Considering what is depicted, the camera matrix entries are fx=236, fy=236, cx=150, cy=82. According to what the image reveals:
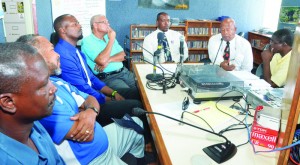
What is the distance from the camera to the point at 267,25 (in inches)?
214

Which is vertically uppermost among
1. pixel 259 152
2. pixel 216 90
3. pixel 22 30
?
pixel 22 30

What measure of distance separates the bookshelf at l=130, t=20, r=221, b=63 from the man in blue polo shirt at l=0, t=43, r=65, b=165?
3.91 m

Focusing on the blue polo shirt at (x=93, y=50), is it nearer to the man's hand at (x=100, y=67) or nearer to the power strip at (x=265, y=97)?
the man's hand at (x=100, y=67)

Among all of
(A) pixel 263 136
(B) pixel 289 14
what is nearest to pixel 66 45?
(A) pixel 263 136

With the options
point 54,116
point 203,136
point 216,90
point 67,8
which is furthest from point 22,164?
point 67,8

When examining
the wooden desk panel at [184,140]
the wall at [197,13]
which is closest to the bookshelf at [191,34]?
the wall at [197,13]

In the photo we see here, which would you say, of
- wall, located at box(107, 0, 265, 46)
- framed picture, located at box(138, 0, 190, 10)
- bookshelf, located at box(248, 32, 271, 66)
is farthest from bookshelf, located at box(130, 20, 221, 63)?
bookshelf, located at box(248, 32, 271, 66)

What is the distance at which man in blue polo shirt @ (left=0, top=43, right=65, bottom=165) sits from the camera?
0.75 meters

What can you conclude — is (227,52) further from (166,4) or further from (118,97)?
(166,4)

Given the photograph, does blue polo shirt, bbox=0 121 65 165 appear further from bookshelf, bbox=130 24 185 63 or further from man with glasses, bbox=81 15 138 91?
bookshelf, bbox=130 24 185 63

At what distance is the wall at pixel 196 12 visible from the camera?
488cm

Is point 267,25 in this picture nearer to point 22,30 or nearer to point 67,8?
point 67,8

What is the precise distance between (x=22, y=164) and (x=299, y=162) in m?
0.96

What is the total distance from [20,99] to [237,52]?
8.94 feet
